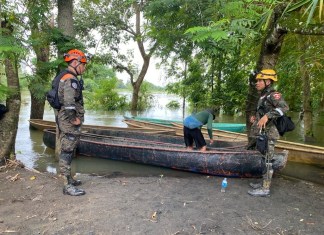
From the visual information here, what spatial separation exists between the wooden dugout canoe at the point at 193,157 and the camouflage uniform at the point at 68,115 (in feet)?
7.76

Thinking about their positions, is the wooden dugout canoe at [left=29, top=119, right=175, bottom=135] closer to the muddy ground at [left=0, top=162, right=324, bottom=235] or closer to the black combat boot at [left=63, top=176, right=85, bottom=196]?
the muddy ground at [left=0, top=162, right=324, bottom=235]

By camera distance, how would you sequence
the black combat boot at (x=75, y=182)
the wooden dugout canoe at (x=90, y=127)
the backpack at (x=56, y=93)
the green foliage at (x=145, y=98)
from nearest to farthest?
the backpack at (x=56, y=93) → the black combat boot at (x=75, y=182) → the wooden dugout canoe at (x=90, y=127) → the green foliage at (x=145, y=98)

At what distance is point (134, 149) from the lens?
7.01m

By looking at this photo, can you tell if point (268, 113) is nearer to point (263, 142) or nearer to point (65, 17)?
point (263, 142)

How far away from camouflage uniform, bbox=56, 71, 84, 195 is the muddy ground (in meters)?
0.45

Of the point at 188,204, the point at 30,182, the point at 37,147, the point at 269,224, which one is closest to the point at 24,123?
the point at 37,147

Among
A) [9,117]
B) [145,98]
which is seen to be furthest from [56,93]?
[145,98]

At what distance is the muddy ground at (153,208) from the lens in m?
3.46

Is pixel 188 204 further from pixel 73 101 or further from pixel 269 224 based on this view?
pixel 73 101

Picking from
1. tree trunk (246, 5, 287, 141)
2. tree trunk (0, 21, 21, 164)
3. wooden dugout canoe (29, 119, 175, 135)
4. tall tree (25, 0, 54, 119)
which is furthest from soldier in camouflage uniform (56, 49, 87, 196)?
wooden dugout canoe (29, 119, 175, 135)

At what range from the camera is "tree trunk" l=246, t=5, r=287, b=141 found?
500cm

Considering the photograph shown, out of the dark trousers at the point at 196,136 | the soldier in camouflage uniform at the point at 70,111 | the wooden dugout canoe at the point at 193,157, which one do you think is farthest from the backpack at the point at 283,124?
the soldier in camouflage uniform at the point at 70,111

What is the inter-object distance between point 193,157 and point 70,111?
8.88 feet

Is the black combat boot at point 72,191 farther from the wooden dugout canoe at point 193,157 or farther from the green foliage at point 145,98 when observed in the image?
the green foliage at point 145,98
